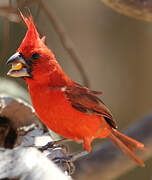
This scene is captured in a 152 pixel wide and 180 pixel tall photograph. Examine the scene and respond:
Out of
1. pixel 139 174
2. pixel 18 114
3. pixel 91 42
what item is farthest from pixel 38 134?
pixel 91 42

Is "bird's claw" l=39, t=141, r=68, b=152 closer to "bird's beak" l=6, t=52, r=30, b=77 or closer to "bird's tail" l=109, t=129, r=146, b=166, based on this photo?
"bird's beak" l=6, t=52, r=30, b=77

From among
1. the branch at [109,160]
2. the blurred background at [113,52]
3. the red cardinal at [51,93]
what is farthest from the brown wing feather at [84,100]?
the blurred background at [113,52]

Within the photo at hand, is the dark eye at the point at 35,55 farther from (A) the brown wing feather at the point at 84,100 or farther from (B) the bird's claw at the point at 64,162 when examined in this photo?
(B) the bird's claw at the point at 64,162

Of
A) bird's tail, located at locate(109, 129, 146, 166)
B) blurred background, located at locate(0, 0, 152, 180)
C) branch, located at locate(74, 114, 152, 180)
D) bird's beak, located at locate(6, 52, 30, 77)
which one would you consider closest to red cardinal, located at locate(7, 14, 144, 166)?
bird's beak, located at locate(6, 52, 30, 77)

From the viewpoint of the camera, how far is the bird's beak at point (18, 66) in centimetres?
208

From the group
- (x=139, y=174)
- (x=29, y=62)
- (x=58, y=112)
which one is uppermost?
(x=29, y=62)

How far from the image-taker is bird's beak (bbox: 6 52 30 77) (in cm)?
208

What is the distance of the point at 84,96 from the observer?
234 centimetres

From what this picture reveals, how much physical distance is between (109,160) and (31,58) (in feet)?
3.90

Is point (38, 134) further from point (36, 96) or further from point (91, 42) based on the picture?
point (91, 42)

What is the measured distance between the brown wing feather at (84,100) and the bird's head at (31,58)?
0.63ft

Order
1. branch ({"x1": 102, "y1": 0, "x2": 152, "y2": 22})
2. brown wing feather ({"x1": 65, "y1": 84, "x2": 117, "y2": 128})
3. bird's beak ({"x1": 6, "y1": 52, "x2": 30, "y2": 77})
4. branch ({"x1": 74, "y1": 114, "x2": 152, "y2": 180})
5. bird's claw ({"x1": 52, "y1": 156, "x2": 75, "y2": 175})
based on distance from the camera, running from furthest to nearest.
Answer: branch ({"x1": 74, "y1": 114, "x2": 152, "y2": 180}), branch ({"x1": 102, "y1": 0, "x2": 152, "y2": 22}), brown wing feather ({"x1": 65, "y1": 84, "x2": 117, "y2": 128}), bird's beak ({"x1": 6, "y1": 52, "x2": 30, "y2": 77}), bird's claw ({"x1": 52, "y1": 156, "x2": 75, "y2": 175})

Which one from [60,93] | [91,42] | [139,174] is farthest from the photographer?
[91,42]

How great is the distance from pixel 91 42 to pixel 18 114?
402cm
